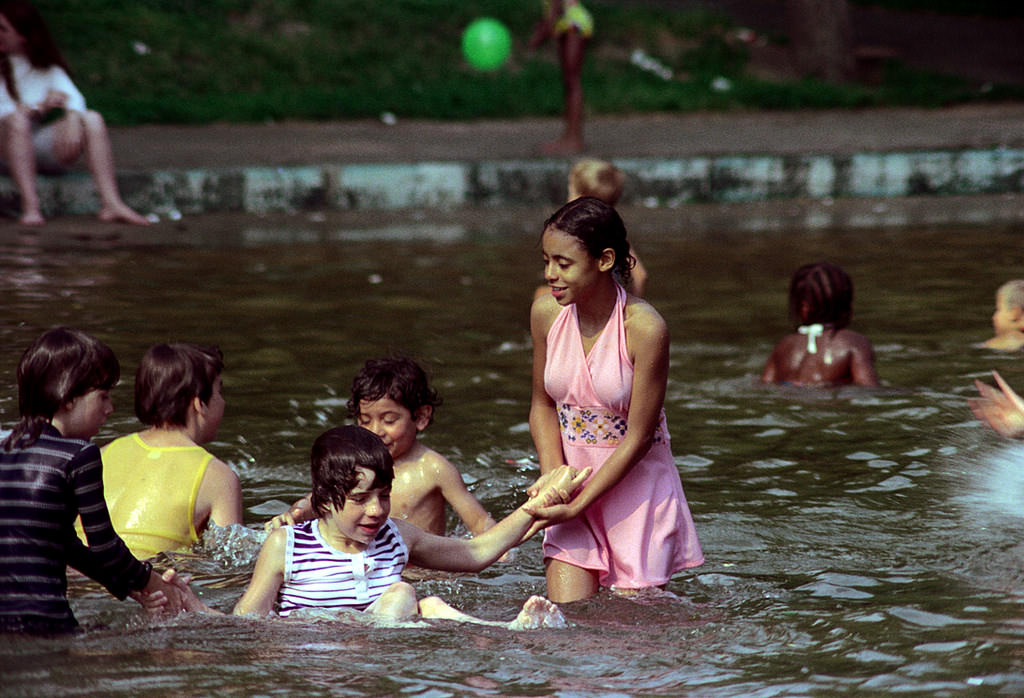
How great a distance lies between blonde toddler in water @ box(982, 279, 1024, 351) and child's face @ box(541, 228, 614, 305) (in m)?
3.32

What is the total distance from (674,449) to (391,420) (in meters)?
1.70

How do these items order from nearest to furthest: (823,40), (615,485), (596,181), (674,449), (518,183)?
(615,485) < (674,449) < (596,181) < (518,183) < (823,40)

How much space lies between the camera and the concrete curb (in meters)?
11.0

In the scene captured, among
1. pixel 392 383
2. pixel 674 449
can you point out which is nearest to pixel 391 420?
pixel 392 383

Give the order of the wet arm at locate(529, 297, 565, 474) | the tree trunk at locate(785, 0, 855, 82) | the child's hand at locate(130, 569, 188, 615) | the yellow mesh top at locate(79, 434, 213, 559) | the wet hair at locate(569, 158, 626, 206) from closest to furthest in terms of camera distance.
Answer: the child's hand at locate(130, 569, 188, 615)
the wet arm at locate(529, 297, 565, 474)
the yellow mesh top at locate(79, 434, 213, 559)
the wet hair at locate(569, 158, 626, 206)
the tree trunk at locate(785, 0, 855, 82)

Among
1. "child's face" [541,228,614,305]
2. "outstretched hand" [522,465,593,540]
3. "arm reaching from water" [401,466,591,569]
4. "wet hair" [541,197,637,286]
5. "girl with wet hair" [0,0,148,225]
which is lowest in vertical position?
"arm reaching from water" [401,466,591,569]

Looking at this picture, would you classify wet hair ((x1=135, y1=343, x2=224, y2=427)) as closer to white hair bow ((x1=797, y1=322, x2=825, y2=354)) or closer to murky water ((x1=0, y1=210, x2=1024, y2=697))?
murky water ((x1=0, y1=210, x2=1024, y2=697))

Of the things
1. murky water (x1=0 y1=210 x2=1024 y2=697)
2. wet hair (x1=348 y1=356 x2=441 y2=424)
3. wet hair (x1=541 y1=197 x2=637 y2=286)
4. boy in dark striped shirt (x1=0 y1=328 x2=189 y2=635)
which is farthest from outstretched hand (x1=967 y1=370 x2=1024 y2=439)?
boy in dark striped shirt (x1=0 y1=328 x2=189 y2=635)

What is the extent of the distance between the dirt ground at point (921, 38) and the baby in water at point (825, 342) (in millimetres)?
10169

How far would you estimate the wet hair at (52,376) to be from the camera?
12.4 feet

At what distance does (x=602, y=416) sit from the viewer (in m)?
4.36

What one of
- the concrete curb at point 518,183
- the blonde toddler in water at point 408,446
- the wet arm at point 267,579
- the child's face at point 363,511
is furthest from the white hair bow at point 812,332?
the concrete curb at point 518,183

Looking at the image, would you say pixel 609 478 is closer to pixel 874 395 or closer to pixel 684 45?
pixel 874 395

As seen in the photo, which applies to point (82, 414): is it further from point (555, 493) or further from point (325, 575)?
point (555, 493)
